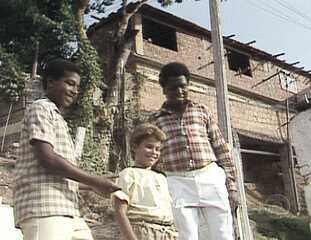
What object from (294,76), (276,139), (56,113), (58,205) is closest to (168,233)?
(58,205)

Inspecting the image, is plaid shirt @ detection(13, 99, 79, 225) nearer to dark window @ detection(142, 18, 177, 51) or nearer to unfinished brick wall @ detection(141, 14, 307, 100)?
unfinished brick wall @ detection(141, 14, 307, 100)

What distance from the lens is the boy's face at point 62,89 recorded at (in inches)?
88.0

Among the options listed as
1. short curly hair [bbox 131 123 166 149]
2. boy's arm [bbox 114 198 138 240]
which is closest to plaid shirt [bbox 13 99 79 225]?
boy's arm [bbox 114 198 138 240]

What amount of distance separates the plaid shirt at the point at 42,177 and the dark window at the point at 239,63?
14588mm

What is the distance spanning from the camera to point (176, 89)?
2.99 m

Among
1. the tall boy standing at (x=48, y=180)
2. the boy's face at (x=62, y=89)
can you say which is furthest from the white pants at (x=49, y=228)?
the boy's face at (x=62, y=89)

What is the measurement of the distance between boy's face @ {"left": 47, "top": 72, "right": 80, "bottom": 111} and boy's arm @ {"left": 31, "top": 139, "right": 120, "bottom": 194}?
0.26 meters

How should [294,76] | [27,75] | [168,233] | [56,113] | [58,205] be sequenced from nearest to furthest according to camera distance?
[58,205] < [56,113] < [168,233] < [27,75] < [294,76]

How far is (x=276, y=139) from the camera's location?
16.0 m

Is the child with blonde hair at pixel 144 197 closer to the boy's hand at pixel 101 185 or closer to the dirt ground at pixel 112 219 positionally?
the boy's hand at pixel 101 185

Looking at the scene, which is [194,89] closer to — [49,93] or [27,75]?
[27,75]

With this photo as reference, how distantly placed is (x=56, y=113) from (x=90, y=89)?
9.81 m

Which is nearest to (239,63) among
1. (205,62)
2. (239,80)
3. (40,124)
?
(239,80)

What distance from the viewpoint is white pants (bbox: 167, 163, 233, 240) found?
2.80 metres
